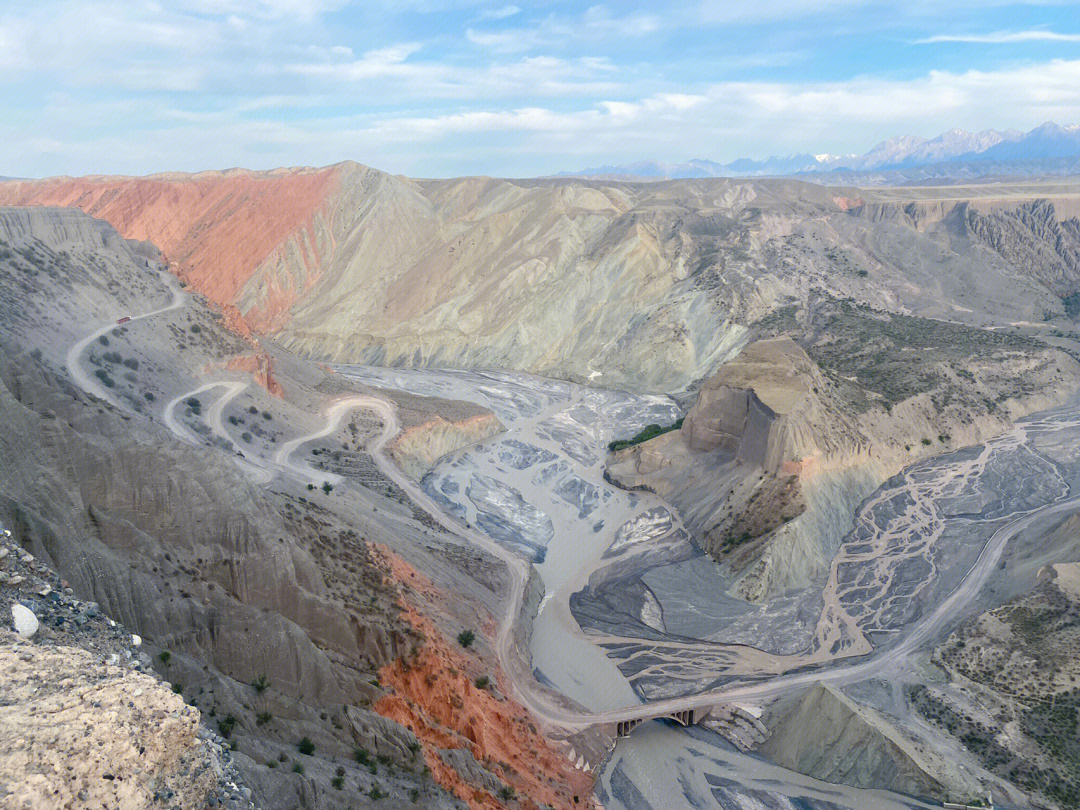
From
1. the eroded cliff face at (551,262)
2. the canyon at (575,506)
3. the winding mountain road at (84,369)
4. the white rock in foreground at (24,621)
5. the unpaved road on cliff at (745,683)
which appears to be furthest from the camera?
the eroded cliff face at (551,262)

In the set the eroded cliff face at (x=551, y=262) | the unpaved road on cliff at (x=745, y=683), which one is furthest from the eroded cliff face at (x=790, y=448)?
the eroded cliff face at (x=551, y=262)

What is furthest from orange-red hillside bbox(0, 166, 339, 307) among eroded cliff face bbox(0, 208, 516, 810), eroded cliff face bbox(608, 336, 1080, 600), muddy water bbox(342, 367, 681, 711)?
eroded cliff face bbox(608, 336, 1080, 600)

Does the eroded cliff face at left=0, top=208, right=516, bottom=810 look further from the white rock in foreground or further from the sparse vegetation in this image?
the sparse vegetation

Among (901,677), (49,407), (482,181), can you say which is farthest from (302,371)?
(482,181)

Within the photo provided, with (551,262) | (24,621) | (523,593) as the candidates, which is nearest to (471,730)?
(523,593)

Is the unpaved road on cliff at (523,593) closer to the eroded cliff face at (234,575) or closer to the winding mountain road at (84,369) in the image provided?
the winding mountain road at (84,369)

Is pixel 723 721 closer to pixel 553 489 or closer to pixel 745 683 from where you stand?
pixel 745 683
